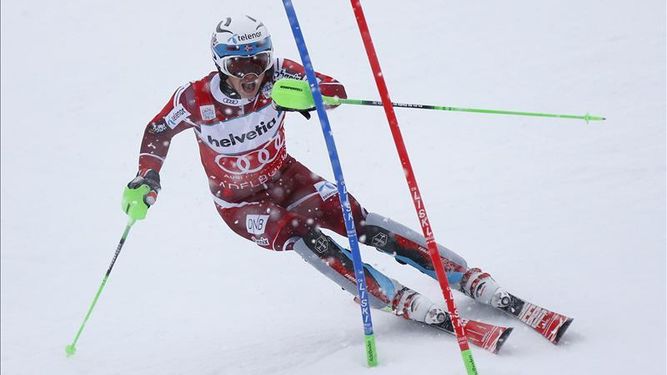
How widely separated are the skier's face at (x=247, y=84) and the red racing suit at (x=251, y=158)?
41mm

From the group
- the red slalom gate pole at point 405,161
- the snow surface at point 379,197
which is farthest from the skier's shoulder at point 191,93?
the snow surface at point 379,197

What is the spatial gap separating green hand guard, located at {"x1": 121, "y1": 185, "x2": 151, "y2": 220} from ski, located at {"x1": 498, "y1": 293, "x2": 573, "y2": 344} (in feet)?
7.42

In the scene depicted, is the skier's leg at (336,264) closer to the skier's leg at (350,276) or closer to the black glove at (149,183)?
the skier's leg at (350,276)

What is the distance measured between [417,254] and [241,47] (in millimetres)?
1693

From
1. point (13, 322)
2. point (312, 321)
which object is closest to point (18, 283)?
point (13, 322)

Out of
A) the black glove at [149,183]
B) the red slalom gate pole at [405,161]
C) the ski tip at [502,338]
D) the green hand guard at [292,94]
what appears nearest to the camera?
the red slalom gate pole at [405,161]

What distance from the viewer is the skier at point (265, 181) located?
4.70 m

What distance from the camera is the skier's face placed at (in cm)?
478

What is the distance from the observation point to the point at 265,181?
5.24m

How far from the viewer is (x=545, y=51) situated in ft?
33.3

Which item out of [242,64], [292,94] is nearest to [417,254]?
[292,94]

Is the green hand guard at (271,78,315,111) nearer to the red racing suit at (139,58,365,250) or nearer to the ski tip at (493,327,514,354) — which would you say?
the red racing suit at (139,58,365,250)

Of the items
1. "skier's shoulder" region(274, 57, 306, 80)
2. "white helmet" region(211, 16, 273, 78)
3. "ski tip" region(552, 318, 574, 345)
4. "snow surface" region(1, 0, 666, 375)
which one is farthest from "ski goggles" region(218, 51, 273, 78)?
"ski tip" region(552, 318, 574, 345)

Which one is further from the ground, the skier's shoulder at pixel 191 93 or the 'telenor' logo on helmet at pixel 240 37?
the 'telenor' logo on helmet at pixel 240 37
